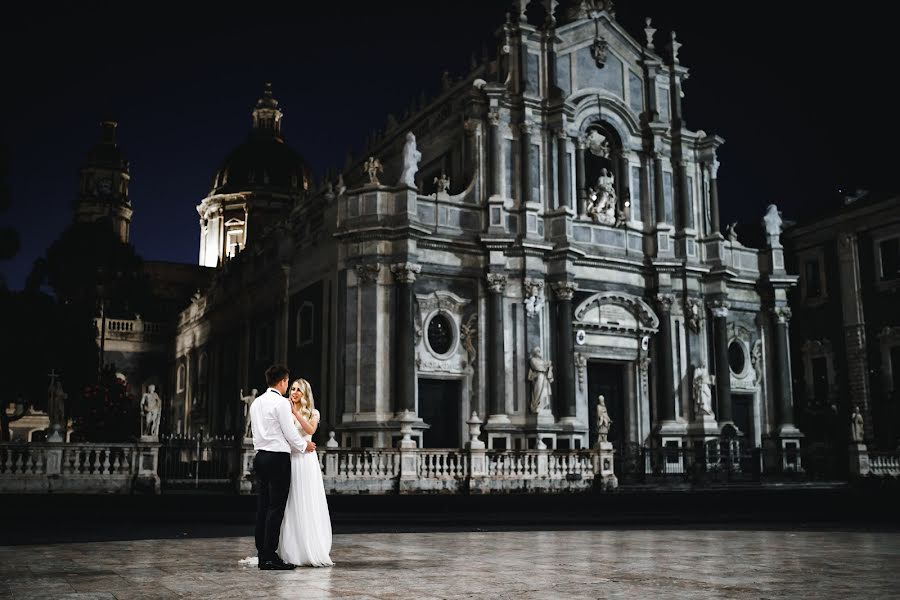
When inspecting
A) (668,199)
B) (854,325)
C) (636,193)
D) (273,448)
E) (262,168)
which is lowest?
(273,448)

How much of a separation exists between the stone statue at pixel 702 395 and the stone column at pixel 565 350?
195 inches

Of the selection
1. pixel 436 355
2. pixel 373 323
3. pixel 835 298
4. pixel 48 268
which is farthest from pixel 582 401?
pixel 48 268

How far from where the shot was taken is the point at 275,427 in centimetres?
847

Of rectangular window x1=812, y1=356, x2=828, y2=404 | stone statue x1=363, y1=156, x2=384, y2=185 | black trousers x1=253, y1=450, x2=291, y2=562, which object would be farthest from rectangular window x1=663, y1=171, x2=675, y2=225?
black trousers x1=253, y1=450, x2=291, y2=562

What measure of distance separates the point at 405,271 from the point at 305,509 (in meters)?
21.1

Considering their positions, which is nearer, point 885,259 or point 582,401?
point 582,401

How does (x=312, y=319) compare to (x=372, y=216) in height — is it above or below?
below

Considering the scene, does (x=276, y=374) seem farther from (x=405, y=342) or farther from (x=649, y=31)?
(x=649, y=31)

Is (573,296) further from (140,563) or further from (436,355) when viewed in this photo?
(140,563)

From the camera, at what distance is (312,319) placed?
32750mm

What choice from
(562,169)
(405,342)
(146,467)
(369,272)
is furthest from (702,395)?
(146,467)

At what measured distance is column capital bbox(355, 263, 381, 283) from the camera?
2933 cm

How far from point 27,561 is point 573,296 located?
84.4 feet

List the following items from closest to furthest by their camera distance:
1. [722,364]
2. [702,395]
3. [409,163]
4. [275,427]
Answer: [275,427]
[409,163]
[702,395]
[722,364]
